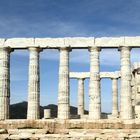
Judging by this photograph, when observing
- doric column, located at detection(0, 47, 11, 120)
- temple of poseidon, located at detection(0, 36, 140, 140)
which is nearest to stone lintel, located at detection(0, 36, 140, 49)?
temple of poseidon, located at detection(0, 36, 140, 140)

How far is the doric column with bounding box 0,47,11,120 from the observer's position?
5009 centimetres

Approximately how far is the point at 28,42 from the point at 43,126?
10.3 meters

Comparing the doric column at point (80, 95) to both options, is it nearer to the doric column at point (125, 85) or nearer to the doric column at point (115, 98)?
the doric column at point (115, 98)

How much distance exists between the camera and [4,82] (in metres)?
50.6

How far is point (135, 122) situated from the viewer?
46.5 meters

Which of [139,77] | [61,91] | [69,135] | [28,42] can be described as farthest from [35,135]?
[139,77]

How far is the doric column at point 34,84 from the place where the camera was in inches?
1948

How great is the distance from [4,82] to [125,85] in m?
14.5

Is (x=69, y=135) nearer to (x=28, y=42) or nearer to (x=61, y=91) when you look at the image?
(x=61, y=91)

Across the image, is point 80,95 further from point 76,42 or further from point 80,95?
point 76,42

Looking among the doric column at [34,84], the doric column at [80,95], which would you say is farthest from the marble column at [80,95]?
the doric column at [34,84]

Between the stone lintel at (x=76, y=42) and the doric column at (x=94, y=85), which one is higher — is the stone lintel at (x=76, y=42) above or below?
above

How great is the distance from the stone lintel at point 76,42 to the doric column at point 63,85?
1028 millimetres

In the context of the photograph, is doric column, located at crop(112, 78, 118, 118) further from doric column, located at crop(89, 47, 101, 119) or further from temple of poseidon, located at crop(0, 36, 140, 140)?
Answer: doric column, located at crop(89, 47, 101, 119)
